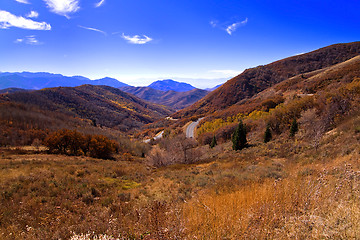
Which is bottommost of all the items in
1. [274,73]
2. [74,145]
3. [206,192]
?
[74,145]

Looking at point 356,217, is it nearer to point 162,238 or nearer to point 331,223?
point 331,223

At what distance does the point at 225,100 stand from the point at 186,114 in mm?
32916

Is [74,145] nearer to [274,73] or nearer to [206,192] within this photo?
[206,192]

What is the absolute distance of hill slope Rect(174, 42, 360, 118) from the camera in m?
103

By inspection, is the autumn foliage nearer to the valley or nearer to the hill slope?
the valley

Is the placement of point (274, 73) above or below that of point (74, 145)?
above

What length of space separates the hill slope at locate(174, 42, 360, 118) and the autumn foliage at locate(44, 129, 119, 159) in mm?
85277

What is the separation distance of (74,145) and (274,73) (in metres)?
128

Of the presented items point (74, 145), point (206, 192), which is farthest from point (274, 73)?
point (206, 192)

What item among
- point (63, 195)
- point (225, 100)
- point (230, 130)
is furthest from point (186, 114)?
point (63, 195)

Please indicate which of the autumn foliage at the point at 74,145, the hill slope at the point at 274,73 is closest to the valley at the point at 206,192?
the autumn foliage at the point at 74,145

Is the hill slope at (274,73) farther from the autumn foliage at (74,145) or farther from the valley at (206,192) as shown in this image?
the autumn foliage at (74,145)

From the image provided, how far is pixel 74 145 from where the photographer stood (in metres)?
34.0

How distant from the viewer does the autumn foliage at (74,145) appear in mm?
31812
